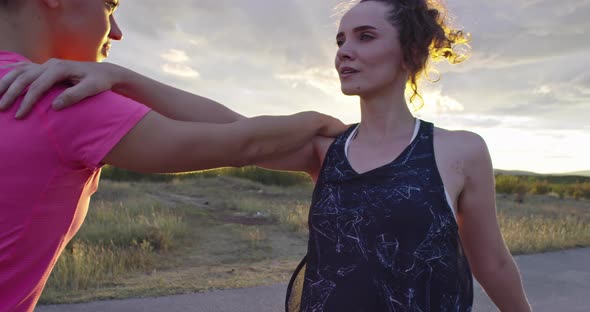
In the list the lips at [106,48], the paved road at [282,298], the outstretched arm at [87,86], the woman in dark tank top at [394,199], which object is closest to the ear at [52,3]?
the outstretched arm at [87,86]

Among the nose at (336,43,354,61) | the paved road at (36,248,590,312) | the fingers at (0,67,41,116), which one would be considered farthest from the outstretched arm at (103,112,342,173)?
the paved road at (36,248,590,312)

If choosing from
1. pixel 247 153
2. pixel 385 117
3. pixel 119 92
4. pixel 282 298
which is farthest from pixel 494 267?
pixel 282 298

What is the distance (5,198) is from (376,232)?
110 cm

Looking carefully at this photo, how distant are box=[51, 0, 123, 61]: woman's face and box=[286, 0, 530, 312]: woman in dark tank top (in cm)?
90

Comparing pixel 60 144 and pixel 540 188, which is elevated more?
pixel 540 188

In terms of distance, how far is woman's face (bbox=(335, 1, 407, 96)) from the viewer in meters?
1.94

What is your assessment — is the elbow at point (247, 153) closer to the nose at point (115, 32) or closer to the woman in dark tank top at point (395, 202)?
the woman in dark tank top at point (395, 202)

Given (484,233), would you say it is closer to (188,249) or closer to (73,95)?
(73,95)

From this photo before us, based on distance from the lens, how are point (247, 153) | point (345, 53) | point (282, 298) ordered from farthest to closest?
point (282, 298)
point (345, 53)
point (247, 153)

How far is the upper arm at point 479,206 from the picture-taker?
1.85 m

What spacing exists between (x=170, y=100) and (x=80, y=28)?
382 millimetres

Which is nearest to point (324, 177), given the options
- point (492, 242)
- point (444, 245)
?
point (444, 245)

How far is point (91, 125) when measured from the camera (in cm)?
114

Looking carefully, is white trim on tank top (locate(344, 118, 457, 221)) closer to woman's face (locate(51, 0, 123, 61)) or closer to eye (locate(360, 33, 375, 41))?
eye (locate(360, 33, 375, 41))
